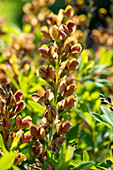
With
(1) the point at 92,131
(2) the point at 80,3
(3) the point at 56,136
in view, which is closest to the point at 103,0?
(2) the point at 80,3

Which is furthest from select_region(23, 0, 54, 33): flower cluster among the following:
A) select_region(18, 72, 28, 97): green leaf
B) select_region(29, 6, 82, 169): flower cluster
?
select_region(29, 6, 82, 169): flower cluster

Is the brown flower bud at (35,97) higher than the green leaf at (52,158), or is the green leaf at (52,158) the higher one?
the brown flower bud at (35,97)

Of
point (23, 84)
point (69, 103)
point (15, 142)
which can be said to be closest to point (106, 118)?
point (69, 103)

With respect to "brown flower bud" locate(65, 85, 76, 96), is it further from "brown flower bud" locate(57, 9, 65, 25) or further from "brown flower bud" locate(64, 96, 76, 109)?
"brown flower bud" locate(57, 9, 65, 25)

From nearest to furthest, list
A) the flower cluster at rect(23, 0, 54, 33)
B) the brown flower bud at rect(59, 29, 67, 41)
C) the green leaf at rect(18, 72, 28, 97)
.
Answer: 1. the brown flower bud at rect(59, 29, 67, 41)
2. the green leaf at rect(18, 72, 28, 97)
3. the flower cluster at rect(23, 0, 54, 33)

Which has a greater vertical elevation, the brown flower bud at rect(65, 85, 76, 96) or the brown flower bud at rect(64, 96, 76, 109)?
the brown flower bud at rect(65, 85, 76, 96)

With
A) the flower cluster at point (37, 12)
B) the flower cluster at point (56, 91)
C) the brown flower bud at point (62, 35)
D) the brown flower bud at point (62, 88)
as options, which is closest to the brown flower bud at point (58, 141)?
the flower cluster at point (56, 91)

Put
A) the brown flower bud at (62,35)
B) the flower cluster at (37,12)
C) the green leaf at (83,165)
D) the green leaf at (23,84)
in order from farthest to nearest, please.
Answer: the flower cluster at (37,12)
the green leaf at (23,84)
the brown flower bud at (62,35)
the green leaf at (83,165)

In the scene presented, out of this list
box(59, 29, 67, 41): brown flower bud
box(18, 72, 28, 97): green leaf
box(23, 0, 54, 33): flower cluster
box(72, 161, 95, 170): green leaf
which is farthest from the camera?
box(23, 0, 54, 33): flower cluster

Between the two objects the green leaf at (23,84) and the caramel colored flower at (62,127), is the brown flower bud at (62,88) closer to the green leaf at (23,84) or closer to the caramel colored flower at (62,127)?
the caramel colored flower at (62,127)

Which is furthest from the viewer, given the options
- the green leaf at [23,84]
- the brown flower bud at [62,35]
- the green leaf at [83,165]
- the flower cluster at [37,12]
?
the flower cluster at [37,12]

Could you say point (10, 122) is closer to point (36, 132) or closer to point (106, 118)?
point (36, 132)

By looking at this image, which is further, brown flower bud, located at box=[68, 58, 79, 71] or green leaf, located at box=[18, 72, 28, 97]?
green leaf, located at box=[18, 72, 28, 97]

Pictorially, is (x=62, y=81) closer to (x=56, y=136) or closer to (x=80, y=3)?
(x=56, y=136)
